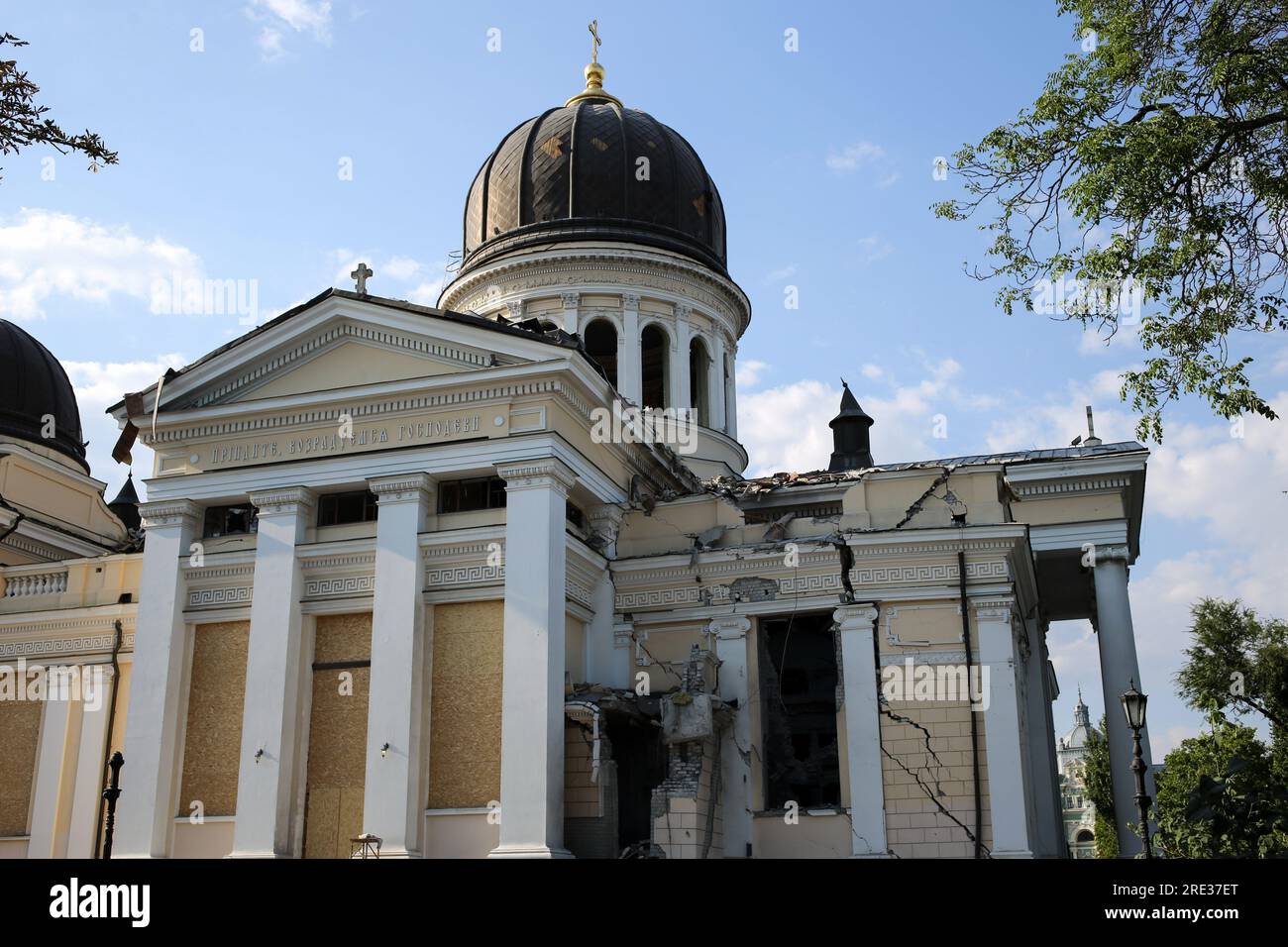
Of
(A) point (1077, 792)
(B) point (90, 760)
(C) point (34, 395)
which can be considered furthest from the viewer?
(A) point (1077, 792)

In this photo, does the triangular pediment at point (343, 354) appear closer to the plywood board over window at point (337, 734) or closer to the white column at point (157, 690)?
the white column at point (157, 690)

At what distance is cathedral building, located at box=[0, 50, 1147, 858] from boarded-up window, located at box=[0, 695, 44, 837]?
57 mm

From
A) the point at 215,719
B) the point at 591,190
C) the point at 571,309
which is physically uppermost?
the point at 591,190

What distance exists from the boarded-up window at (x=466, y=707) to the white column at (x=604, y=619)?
2.16 metres

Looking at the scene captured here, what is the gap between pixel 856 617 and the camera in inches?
753

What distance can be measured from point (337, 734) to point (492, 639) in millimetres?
2932

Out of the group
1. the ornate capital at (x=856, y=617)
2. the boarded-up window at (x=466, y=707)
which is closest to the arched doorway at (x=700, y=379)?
the ornate capital at (x=856, y=617)

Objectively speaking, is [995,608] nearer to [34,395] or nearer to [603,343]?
[603,343]

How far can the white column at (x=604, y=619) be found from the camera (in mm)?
20469

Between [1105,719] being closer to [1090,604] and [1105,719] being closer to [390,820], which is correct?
[1090,604]

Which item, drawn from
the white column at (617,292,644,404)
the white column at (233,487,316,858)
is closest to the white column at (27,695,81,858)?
the white column at (233,487,316,858)

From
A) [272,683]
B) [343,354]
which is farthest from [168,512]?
[343,354]

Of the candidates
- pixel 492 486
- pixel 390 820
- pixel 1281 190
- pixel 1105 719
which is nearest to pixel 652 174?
pixel 492 486
